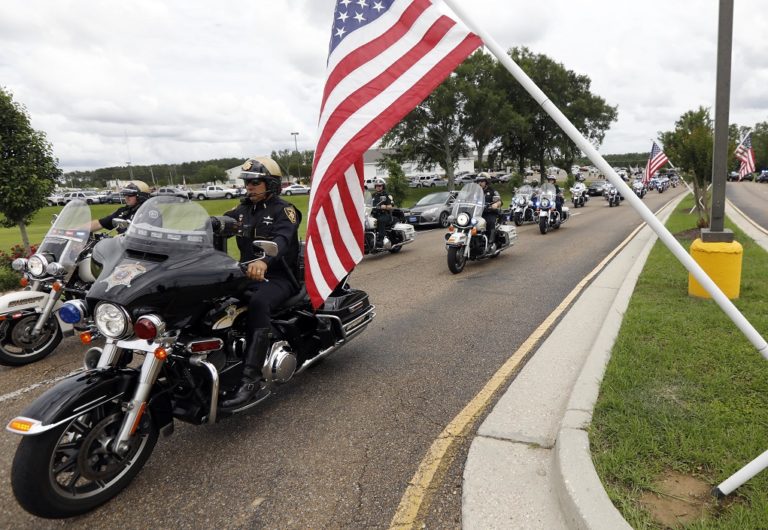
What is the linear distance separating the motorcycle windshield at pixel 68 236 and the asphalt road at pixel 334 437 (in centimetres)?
112

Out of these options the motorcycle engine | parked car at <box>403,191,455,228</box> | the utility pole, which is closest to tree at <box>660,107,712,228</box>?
the utility pole

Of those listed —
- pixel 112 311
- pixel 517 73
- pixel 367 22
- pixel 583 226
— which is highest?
pixel 367 22

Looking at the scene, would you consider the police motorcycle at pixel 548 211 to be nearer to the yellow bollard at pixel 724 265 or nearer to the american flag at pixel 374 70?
the yellow bollard at pixel 724 265

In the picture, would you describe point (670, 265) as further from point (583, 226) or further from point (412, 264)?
point (583, 226)

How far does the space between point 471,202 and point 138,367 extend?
8.38m

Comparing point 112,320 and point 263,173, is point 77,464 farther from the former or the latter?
point 263,173

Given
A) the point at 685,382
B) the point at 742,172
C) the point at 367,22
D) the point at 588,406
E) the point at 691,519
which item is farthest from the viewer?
the point at 742,172

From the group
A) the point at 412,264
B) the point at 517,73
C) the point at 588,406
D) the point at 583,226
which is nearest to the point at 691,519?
the point at 588,406

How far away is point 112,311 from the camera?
2.66 meters

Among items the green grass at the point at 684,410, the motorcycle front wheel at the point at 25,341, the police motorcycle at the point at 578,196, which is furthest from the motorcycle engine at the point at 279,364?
the police motorcycle at the point at 578,196

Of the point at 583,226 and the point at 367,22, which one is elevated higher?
the point at 367,22

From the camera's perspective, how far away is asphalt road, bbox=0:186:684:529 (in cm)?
271

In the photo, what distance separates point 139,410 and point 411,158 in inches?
1764

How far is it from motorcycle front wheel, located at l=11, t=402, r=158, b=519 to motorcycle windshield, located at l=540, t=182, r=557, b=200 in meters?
16.1
